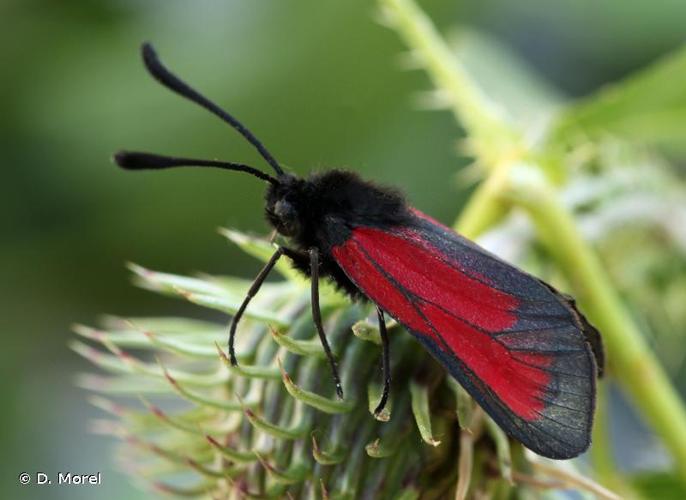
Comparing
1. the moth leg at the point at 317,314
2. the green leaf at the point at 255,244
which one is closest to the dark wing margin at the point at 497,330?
the moth leg at the point at 317,314

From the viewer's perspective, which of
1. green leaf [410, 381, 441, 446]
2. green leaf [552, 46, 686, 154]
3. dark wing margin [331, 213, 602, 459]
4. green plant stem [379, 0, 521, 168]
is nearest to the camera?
dark wing margin [331, 213, 602, 459]

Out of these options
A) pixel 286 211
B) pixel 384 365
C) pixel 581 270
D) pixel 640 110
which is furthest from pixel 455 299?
pixel 640 110

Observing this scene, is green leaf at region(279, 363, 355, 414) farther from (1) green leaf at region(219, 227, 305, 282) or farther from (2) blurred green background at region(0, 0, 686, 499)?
(2) blurred green background at region(0, 0, 686, 499)

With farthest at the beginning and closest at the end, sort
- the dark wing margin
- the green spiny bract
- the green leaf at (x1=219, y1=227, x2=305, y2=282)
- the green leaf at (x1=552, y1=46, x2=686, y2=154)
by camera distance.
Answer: the green leaf at (x1=552, y1=46, x2=686, y2=154)
the green leaf at (x1=219, y1=227, x2=305, y2=282)
the green spiny bract
the dark wing margin

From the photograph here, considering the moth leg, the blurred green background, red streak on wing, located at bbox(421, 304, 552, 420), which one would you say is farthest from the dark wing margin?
the blurred green background

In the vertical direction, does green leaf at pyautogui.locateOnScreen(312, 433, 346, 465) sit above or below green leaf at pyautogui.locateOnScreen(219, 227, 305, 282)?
below

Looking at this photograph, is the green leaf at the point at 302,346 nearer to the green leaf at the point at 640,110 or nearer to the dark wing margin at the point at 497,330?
the dark wing margin at the point at 497,330

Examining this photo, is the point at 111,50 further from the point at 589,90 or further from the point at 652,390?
the point at 652,390
